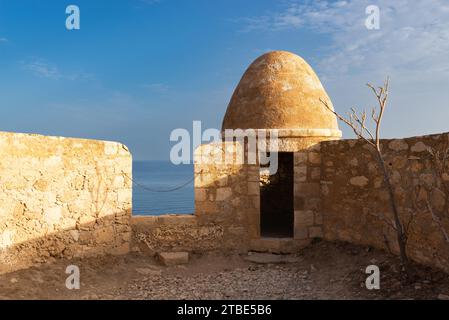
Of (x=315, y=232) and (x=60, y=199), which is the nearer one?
(x=60, y=199)

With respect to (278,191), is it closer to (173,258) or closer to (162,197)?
(173,258)

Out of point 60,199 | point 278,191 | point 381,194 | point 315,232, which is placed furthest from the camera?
point 278,191

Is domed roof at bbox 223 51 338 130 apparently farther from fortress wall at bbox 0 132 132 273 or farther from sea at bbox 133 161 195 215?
fortress wall at bbox 0 132 132 273

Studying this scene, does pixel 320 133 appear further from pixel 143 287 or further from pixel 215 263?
pixel 143 287

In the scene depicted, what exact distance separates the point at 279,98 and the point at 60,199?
436 cm

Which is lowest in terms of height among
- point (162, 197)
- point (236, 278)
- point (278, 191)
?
point (162, 197)

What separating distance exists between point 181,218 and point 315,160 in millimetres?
2676

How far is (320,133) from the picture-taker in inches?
288

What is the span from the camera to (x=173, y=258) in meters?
6.48

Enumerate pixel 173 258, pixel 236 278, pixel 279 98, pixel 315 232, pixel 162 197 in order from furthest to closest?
pixel 162 197
pixel 279 98
pixel 315 232
pixel 173 258
pixel 236 278

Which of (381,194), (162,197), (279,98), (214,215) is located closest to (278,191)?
(279,98)

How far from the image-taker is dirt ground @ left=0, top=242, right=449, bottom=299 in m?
4.86

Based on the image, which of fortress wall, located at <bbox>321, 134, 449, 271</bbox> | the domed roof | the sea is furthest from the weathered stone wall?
fortress wall, located at <bbox>321, 134, 449, 271</bbox>
